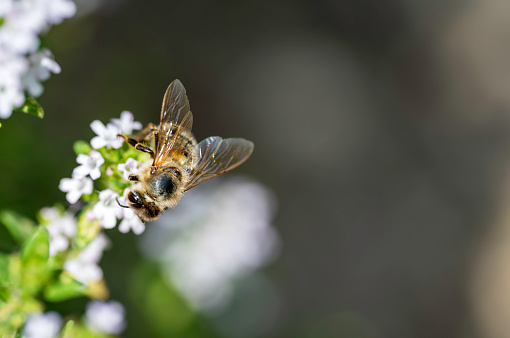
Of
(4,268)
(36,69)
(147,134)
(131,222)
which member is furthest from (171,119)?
(4,268)

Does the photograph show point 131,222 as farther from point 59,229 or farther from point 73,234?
point 59,229

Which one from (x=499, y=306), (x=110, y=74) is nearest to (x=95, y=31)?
(x=110, y=74)

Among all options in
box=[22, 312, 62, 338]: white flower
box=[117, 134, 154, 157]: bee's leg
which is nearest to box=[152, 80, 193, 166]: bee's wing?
box=[117, 134, 154, 157]: bee's leg

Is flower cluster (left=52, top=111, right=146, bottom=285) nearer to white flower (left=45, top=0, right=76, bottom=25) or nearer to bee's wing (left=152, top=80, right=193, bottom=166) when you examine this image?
bee's wing (left=152, top=80, right=193, bottom=166)

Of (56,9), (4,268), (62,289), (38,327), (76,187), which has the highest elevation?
(56,9)

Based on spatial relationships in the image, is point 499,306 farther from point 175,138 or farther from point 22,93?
point 22,93
